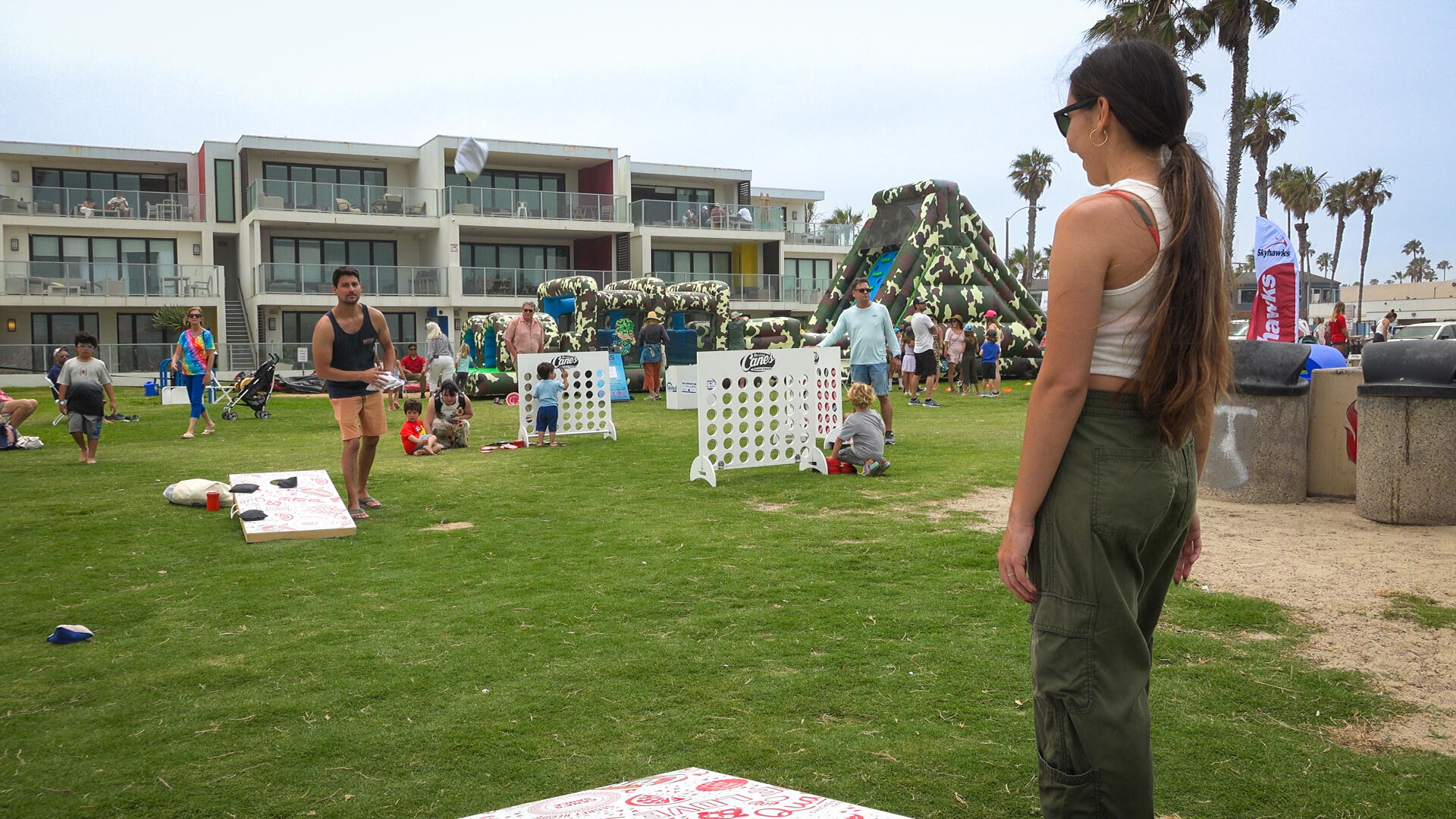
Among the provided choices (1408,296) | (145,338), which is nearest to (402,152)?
(145,338)

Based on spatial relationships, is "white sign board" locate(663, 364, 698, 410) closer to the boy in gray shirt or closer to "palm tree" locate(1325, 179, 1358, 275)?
the boy in gray shirt

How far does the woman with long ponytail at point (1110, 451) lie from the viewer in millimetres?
2061

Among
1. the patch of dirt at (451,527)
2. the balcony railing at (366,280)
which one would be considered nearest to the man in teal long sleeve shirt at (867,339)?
the patch of dirt at (451,527)

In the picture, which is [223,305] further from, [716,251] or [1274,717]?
[1274,717]

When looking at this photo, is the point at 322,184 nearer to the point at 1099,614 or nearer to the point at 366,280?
the point at 366,280

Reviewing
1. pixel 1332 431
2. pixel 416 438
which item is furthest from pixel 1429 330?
pixel 416 438

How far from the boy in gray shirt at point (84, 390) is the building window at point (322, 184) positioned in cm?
2712

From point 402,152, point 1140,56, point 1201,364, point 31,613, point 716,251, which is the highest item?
point 402,152

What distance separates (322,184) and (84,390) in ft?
92.2

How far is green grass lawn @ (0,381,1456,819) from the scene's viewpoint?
3275mm

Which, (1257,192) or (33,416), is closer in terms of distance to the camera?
(33,416)

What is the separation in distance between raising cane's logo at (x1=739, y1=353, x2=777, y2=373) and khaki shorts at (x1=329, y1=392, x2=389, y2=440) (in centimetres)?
360

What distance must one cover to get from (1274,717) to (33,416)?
22.2 m

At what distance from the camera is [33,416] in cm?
1983
